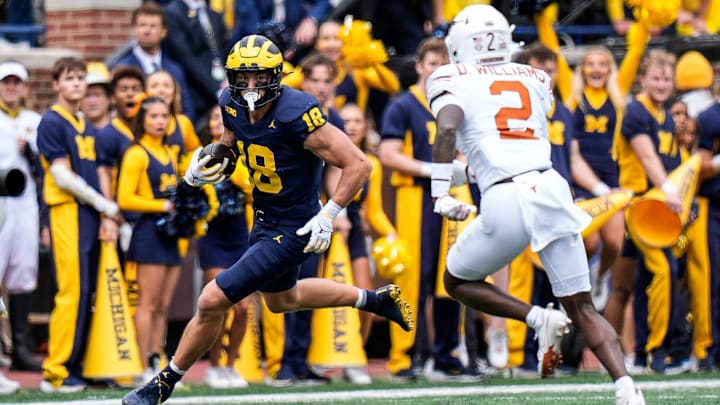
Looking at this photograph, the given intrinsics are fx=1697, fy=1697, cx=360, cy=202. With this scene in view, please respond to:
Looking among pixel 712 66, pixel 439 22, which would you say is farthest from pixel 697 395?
pixel 439 22

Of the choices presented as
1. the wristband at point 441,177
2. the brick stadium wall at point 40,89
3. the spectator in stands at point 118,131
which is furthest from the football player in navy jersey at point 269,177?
the brick stadium wall at point 40,89

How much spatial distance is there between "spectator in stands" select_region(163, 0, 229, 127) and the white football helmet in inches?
180

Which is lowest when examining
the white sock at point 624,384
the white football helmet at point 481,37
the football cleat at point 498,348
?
the white sock at point 624,384

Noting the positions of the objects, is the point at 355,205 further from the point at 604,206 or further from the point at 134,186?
the point at 604,206

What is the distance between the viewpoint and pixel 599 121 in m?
11.9

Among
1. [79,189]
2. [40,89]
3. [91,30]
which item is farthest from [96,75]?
[91,30]

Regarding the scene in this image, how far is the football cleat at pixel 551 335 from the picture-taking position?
844 cm

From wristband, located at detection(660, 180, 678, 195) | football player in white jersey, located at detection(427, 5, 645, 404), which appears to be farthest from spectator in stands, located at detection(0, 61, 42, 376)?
wristband, located at detection(660, 180, 678, 195)

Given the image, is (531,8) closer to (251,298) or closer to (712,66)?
(712,66)

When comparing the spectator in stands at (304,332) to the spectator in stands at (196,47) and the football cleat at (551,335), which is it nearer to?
the spectator in stands at (196,47)

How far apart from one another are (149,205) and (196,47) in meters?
2.90

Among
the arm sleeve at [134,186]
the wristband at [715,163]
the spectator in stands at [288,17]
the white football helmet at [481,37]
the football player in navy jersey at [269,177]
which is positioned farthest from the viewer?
the spectator in stands at [288,17]

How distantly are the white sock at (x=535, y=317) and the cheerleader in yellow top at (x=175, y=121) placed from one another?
344 cm

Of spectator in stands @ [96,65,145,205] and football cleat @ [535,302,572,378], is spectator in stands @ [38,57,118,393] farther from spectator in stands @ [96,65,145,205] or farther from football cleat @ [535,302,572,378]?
football cleat @ [535,302,572,378]
